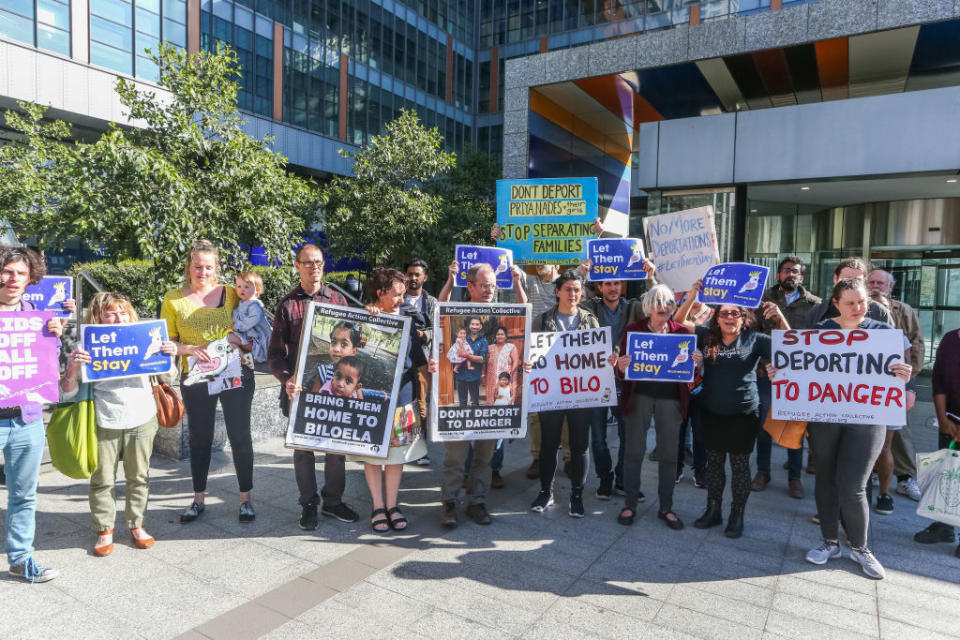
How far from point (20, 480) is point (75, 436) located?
392mm

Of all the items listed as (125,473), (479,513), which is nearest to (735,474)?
(479,513)

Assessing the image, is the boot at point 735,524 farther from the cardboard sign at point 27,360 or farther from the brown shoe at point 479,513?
the cardboard sign at point 27,360

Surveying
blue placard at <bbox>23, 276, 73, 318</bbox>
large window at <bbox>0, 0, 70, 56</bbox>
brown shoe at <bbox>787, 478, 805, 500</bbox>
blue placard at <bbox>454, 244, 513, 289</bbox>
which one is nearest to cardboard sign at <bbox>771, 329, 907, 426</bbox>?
brown shoe at <bbox>787, 478, 805, 500</bbox>

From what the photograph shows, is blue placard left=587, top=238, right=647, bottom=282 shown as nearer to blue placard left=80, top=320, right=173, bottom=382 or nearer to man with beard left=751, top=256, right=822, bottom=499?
man with beard left=751, top=256, right=822, bottom=499

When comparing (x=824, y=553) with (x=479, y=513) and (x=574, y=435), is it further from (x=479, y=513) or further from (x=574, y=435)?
(x=479, y=513)

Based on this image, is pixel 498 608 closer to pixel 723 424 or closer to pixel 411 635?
pixel 411 635

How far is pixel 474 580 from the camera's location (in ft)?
12.7

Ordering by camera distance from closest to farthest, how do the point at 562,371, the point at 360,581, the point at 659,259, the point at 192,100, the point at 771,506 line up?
the point at 360,581
the point at 562,371
the point at 771,506
the point at 659,259
the point at 192,100

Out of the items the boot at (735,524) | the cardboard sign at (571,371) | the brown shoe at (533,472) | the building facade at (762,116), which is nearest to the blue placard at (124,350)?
the cardboard sign at (571,371)

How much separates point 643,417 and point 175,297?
149 inches

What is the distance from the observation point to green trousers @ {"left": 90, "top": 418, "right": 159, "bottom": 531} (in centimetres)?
409

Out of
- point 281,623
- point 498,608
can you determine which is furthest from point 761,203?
point 281,623

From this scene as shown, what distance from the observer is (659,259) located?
6605 millimetres

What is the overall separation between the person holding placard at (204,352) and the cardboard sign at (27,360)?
0.84m
